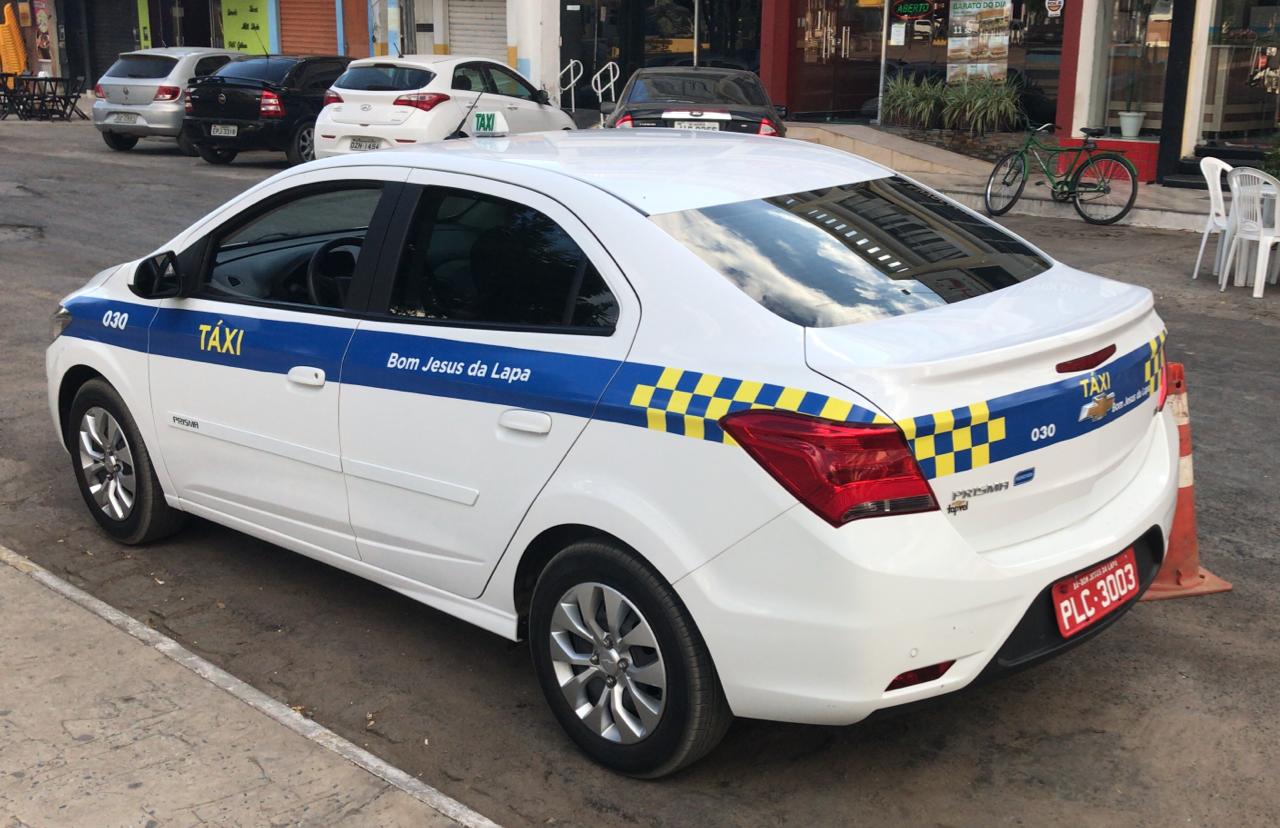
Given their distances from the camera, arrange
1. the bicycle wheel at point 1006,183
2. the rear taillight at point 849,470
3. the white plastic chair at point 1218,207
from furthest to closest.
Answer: the bicycle wheel at point 1006,183, the white plastic chair at point 1218,207, the rear taillight at point 849,470

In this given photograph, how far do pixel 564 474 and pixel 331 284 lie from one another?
1.33m

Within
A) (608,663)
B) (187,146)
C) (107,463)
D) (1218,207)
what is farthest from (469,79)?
(608,663)

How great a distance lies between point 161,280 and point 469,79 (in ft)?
41.2

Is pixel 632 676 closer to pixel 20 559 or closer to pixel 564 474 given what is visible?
pixel 564 474

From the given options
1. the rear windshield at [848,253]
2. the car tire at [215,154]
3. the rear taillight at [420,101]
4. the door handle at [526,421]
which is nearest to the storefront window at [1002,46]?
the rear taillight at [420,101]

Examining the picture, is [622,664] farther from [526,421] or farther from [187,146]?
[187,146]

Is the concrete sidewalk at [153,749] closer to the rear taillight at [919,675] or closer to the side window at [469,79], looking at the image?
the rear taillight at [919,675]

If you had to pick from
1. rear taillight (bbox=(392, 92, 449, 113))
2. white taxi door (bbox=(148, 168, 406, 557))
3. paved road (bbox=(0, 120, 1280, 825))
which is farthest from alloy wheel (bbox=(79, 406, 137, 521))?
rear taillight (bbox=(392, 92, 449, 113))

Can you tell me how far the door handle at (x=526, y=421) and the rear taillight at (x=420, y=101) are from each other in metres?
13.0

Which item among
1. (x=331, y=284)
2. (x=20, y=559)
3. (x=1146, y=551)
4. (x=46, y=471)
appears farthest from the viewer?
(x=46, y=471)

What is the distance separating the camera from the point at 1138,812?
355 centimetres

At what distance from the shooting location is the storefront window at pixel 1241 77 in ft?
50.2

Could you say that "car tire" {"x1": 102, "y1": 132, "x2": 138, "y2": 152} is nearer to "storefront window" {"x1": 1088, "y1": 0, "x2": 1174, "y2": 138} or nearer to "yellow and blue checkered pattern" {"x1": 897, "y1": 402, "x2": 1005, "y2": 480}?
"storefront window" {"x1": 1088, "y1": 0, "x2": 1174, "y2": 138}

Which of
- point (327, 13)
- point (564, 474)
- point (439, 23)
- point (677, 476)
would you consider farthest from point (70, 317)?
point (327, 13)
